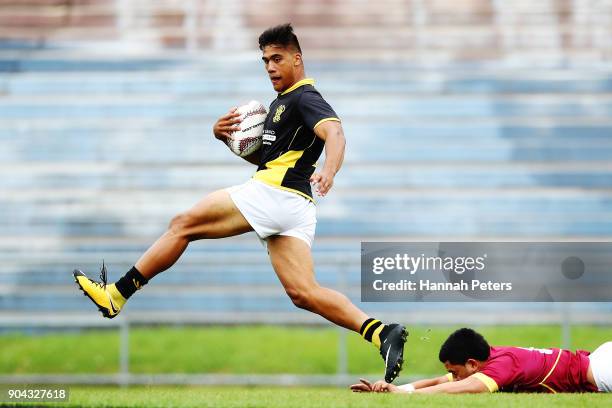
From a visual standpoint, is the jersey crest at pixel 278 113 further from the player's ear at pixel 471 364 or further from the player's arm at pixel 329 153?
the player's ear at pixel 471 364

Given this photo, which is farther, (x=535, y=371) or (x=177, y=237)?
(x=535, y=371)

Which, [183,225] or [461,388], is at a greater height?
[183,225]

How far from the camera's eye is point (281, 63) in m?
4.60

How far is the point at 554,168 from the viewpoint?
1454cm

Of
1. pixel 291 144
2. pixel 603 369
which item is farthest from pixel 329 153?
pixel 603 369

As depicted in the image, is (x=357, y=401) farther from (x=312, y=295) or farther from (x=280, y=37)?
(x=280, y=37)

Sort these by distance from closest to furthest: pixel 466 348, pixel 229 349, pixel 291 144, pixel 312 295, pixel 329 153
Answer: pixel 329 153, pixel 312 295, pixel 291 144, pixel 466 348, pixel 229 349

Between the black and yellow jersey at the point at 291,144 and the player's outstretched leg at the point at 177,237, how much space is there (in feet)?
0.64

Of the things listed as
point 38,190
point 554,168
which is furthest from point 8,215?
point 554,168

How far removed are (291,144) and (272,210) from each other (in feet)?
0.96

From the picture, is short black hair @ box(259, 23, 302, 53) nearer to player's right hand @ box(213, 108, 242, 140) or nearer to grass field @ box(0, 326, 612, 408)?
player's right hand @ box(213, 108, 242, 140)

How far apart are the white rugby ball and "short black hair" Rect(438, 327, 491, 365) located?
1.18 meters

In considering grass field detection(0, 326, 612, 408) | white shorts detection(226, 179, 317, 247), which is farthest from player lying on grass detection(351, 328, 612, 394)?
grass field detection(0, 326, 612, 408)

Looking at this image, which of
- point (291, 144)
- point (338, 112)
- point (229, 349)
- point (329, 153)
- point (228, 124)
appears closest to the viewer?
point (329, 153)
